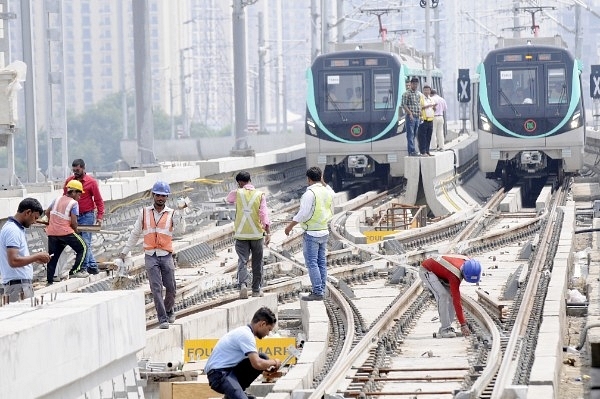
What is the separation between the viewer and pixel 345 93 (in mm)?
36281

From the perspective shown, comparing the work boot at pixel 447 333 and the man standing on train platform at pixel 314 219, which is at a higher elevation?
the man standing on train platform at pixel 314 219

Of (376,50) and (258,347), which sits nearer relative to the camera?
(258,347)

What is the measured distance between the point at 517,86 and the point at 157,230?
2177cm

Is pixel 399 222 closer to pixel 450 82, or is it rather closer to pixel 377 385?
pixel 377 385

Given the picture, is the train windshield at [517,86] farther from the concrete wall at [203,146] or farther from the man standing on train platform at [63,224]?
the concrete wall at [203,146]

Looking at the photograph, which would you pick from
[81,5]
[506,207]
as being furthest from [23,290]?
[81,5]

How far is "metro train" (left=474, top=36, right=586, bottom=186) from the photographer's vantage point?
3550cm

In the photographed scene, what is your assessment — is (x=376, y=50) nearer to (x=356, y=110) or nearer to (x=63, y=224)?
(x=356, y=110)

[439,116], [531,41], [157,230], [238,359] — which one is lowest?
[238,359]

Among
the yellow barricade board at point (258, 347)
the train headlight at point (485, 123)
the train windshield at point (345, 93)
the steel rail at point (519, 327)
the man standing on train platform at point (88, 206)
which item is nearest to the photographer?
the steel rail at point (519, 327)

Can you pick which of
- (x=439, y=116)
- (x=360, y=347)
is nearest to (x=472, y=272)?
(x=360, y=347)

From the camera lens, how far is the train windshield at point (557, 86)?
116 ft

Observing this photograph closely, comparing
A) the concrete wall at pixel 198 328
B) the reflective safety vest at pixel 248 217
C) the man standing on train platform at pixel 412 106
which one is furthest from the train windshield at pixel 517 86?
the reflective safety vest at pixel 248 217

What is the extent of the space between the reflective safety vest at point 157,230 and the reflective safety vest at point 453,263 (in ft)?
7.77
